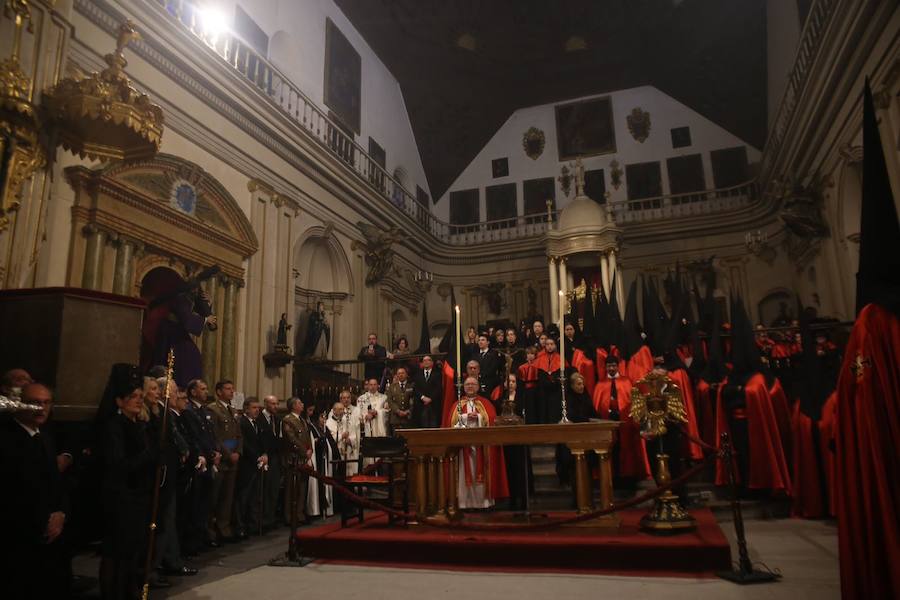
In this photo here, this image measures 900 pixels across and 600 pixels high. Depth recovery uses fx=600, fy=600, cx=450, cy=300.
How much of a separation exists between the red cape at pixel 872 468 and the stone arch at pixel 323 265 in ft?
36.1

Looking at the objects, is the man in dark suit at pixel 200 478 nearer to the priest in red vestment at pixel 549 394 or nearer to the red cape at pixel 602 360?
the priest in red vestment at pixel 549 394

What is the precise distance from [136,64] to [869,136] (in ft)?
28.6

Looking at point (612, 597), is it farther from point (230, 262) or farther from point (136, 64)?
point (136, 64)

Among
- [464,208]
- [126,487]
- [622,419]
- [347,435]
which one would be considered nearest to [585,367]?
[622,419]

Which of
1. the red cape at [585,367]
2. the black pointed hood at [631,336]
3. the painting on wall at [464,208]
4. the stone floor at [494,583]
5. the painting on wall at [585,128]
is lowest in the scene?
the stone floor at [494,583]

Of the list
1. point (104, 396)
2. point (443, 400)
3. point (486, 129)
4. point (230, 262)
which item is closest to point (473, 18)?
point (486, 129)

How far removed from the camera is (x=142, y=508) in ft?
12.8

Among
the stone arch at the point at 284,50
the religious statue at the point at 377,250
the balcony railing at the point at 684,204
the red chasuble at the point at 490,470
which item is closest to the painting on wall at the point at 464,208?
the balcony railing at the point at 684,204

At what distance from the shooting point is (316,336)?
12.0 metres

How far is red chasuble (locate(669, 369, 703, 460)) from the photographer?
23.3ft

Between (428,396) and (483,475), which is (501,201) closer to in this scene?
(428,396)

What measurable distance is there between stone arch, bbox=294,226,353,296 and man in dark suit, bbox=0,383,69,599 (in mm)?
9274

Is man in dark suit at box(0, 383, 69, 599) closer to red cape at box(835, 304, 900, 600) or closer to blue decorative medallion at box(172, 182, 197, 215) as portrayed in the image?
red cape at box(835, 304, 900, 600)

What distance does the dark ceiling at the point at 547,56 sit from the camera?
16.4 meters
